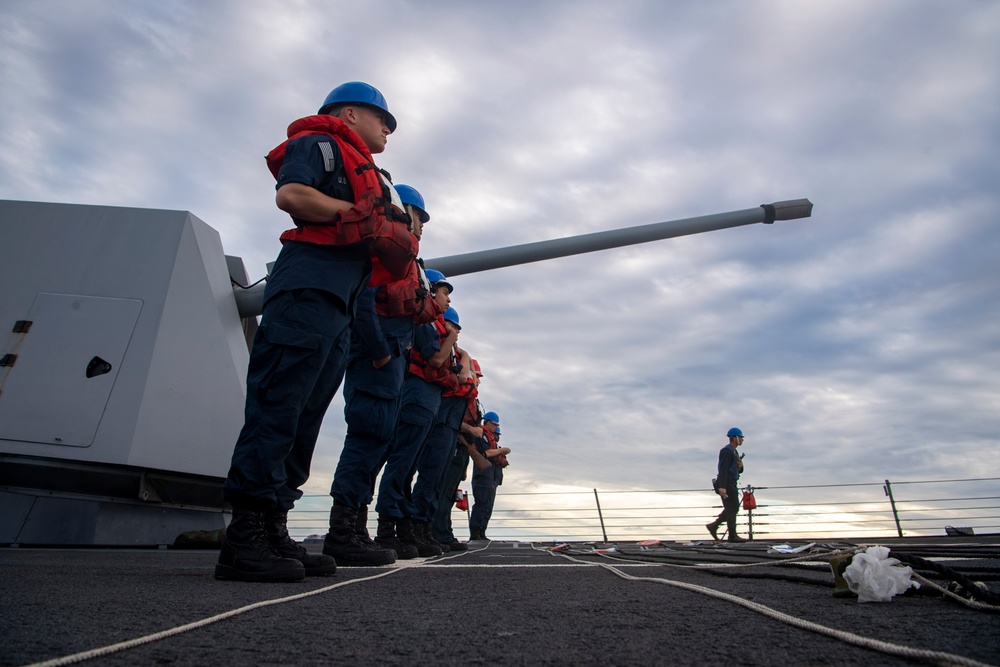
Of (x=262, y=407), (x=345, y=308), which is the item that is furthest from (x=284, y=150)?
(x=262, y=407)

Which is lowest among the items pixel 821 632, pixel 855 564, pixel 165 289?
pixel 821 632

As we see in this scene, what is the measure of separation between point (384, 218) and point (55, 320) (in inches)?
162

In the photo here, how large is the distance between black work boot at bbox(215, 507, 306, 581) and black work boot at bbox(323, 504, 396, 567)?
34.7 inches

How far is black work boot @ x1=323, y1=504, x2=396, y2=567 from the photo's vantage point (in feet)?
10.3

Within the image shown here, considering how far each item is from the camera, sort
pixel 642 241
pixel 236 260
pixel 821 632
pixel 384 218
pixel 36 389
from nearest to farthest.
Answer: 1. pixel 821 632
2. pixel 384 218
3. pixel 36 389
4. pixel 236 260
5. pixel 642 241

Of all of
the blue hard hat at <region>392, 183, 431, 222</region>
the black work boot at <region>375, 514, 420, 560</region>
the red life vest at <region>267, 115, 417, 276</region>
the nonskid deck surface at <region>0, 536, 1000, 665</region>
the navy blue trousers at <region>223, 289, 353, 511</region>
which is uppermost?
the blue hard hat at <region>392, 183, 431, 222</region>

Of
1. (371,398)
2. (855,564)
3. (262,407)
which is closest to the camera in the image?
(855,564)

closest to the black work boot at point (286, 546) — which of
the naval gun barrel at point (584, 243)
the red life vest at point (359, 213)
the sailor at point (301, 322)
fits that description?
the sailor at point (301, 322)

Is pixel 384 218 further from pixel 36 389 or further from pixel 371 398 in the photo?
pixel 36 389

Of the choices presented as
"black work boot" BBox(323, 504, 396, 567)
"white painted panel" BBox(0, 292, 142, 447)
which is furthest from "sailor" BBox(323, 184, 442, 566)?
"white painted panel" BBox(0, 292, 142, 447)

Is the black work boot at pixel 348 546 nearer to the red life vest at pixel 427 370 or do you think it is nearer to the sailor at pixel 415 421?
the sailor at pixel 415 421

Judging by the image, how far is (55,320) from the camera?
5.26 metres

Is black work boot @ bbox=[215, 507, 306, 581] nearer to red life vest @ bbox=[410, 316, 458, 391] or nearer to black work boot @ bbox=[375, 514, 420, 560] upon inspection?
black work boot @ bbox=[375, 514, 420, 560]

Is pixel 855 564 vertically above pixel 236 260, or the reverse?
pixel 236 260
